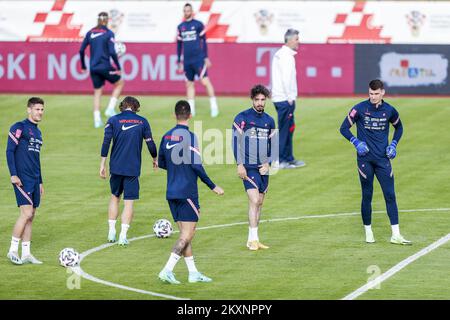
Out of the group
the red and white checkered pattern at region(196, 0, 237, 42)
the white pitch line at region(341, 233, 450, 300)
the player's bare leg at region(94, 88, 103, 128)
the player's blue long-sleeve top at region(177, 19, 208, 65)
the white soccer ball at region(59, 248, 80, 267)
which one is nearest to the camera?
the white pitch line at region(341, 233, 450, 300)

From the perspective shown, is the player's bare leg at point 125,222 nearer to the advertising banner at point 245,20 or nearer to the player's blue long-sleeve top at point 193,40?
the player's blue long-sleeve top at point 193,40

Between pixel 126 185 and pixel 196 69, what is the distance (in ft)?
38.2

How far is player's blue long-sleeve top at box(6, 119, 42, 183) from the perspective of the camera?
1770cm

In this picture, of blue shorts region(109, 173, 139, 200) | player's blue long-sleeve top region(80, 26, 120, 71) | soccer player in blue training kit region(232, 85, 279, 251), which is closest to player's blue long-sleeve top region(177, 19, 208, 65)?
player's blue long-sleeve top region(80, 26, 120, 71)

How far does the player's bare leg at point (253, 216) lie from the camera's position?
1875 cm

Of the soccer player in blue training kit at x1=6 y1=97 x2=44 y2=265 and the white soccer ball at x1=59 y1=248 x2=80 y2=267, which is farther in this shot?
the soccer player in blue training kit at x1=6 y1=97 x2=44 y2=265

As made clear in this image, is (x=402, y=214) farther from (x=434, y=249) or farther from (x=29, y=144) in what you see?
(x=29, y=144)

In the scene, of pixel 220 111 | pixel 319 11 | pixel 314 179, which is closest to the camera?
pixel 314 179

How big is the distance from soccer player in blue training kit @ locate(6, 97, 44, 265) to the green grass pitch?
35 cm

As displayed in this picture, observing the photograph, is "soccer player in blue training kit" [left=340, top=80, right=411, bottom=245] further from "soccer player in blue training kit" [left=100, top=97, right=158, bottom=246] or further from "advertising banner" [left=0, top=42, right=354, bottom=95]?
"advertising banner" [left=0, top=42, right=354, bottom=95]

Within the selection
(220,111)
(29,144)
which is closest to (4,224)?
(29,144)
